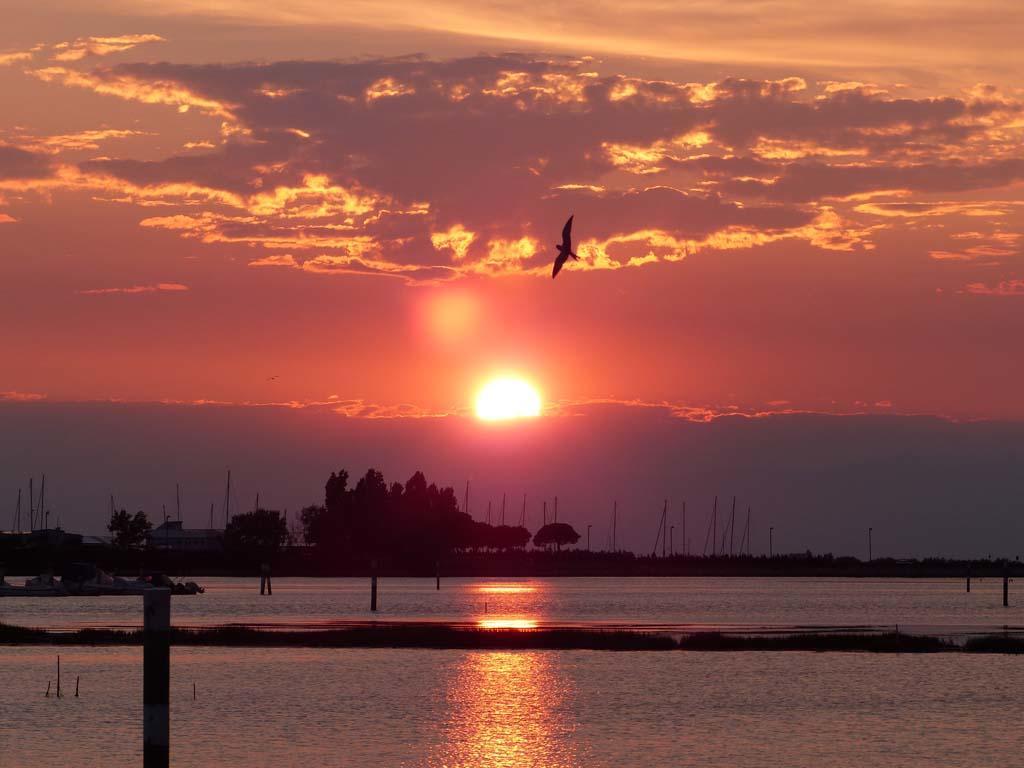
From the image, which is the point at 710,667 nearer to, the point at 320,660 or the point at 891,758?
the point at 320,660

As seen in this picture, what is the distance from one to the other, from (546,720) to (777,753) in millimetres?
11777

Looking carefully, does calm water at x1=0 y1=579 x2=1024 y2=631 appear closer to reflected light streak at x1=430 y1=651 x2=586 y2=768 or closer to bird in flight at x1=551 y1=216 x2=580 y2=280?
reflected light streak at x1=430 y1=651 x2=586 y2=768

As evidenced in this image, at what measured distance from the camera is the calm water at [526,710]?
165ft

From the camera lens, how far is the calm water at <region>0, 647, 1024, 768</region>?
50.4 m

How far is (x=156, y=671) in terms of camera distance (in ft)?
100

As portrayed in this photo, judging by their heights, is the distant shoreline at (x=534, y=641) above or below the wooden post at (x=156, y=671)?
below

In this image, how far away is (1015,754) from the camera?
Result: 50.3m

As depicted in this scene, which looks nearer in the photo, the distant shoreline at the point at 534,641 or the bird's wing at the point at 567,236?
the bird's wing at the point at 567,236

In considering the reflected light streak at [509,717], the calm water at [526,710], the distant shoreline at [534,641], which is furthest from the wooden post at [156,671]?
the distant shoreline at [534,641]

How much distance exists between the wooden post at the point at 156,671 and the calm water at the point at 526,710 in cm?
1664

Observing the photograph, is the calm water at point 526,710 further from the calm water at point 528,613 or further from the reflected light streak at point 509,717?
the calm water at point 528,613

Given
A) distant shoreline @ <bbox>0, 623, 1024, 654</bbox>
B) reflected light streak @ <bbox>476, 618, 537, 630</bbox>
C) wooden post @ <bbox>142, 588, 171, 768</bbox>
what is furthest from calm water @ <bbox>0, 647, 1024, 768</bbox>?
reflected light streak @ <bbox>476, 618, 537, 630</bbox>

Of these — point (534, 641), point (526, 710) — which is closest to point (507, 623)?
point (534, 641)

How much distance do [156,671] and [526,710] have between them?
34927mm
